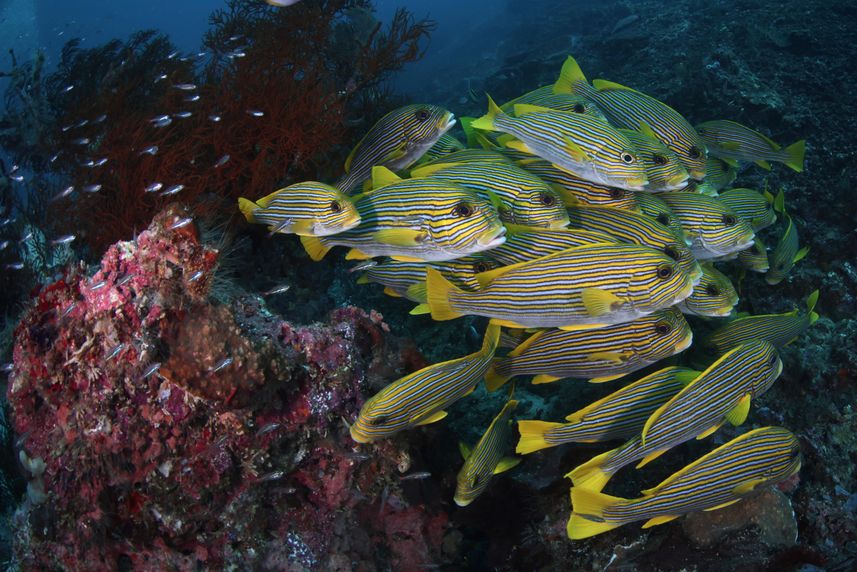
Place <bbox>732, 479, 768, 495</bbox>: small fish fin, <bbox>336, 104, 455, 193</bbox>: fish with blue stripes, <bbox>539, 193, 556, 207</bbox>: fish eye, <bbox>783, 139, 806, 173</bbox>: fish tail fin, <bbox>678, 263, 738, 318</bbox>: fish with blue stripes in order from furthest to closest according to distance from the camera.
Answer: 1. <bbox>783, 139, 806, 173</bbox>: fish tail fin
2. <bbox>336, 104, 455, 193</bbox>: fish with blue stripes
3. <bbox>678, 263, 738, 318</bbox>: fish with blue stripes
4. <bbox>539, 193, 556, 207</bbox>: fish eye
5. <bbox>732, 479, 768, 495</bbox>: small fish fin

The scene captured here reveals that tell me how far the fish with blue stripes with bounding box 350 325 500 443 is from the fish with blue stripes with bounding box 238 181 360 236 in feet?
3.55

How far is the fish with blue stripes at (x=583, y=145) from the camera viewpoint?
305cm

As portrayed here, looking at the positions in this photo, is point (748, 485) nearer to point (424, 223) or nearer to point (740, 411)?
point (740, 411)

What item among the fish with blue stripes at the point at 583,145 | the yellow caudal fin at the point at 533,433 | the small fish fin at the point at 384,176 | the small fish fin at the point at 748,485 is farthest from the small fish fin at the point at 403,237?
the small fish fin at the point at 748,485

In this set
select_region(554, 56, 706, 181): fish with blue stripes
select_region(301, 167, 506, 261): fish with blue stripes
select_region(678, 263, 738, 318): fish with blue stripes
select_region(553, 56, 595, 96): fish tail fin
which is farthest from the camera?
select_region(553, 56, 595, 96): fish tail fin

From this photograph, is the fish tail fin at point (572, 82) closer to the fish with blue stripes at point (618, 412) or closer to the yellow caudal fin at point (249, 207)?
the fish with blue stripes at point (618, 412)

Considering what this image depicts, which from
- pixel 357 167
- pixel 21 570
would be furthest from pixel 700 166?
pixel 21 570

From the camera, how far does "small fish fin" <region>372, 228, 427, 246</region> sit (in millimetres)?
2920

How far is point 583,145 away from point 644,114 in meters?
1.18

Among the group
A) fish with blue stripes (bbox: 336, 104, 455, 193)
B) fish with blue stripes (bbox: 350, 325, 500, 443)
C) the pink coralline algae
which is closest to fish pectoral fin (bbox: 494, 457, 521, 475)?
fish with blue stripes (bbox: 350, 325, 500, 443)

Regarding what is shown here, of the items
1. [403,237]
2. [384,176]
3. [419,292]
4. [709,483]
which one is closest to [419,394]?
[419,292]

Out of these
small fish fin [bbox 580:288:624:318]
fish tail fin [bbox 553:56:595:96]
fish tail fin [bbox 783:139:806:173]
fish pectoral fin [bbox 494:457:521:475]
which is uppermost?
fish tail fin [bbox 553:56:595:96]

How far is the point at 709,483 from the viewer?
9.36ft

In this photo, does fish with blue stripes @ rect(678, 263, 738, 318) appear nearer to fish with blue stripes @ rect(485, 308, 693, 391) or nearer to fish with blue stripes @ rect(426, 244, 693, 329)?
fish with blue stripes @ rect(485, 308, 693, 391)
